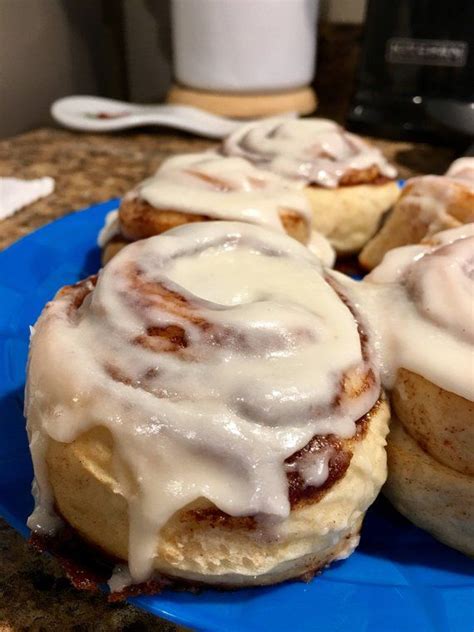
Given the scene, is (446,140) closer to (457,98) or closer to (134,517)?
(457,98)

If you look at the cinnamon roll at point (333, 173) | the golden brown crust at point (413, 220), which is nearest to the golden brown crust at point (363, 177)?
the cinnamon roll at point (333, 173)

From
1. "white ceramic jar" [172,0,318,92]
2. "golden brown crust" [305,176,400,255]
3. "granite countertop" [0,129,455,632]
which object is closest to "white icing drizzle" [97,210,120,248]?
"granite countertop" [0,129,455,632]

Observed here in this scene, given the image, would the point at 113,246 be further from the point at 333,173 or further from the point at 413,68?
the point at 413,68

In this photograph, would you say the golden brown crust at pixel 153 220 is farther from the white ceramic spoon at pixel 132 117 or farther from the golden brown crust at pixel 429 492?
the white ceramic spoon at pixel 132 117

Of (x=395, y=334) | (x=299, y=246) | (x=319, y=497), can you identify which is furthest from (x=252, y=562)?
(x=299, y=246)

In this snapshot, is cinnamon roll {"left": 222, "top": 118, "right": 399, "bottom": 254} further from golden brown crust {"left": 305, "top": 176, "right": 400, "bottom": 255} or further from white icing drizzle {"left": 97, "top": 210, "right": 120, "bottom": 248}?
white icing drizzle {"left": 97, "top": 210, "right": 120, "bottom": 248}

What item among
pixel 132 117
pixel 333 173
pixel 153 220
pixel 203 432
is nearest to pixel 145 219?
pixel 153 220
